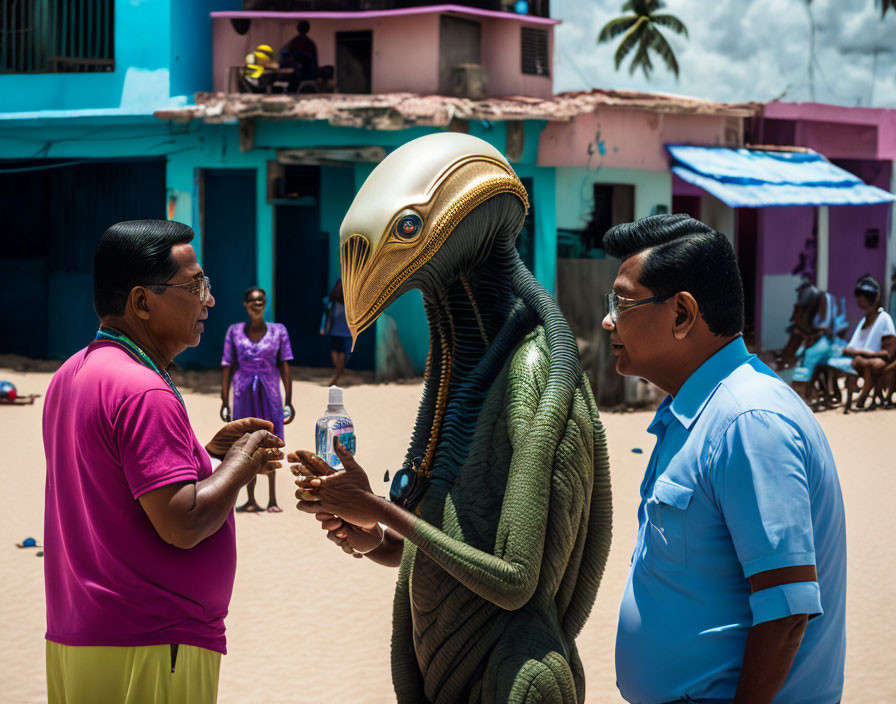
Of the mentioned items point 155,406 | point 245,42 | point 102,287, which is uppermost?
point 245,42

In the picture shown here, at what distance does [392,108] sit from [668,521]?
12511 millimetres

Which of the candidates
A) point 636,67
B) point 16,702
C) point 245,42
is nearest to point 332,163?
point 245,42

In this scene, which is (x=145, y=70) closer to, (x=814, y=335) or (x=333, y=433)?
(x=814, y=335)

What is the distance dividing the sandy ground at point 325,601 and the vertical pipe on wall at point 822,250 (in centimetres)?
947

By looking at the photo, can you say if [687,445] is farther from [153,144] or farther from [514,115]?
[153,144]

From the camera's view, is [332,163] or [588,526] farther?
[332,163]

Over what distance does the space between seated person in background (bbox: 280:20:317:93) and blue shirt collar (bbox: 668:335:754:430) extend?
545 inches

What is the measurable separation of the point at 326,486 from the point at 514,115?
39.8ft

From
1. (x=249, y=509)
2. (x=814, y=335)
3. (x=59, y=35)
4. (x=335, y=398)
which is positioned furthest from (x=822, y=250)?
(x=335, y=398)

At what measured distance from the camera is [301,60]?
15.6 m

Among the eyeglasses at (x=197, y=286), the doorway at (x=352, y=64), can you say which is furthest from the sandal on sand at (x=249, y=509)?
the doorway at (x=352, y=64)

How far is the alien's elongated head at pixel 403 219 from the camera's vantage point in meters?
2.84

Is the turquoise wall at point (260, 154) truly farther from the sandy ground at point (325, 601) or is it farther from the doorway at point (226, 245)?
the sandy ground at point (325, 601)

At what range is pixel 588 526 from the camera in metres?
2.95
